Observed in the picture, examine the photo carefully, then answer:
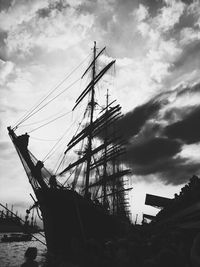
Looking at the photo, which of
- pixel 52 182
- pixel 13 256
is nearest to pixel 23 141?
pixel 52 182

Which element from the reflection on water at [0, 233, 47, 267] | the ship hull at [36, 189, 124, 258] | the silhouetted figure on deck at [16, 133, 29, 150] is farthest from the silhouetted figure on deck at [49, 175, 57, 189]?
the reflection on water at [0, 233, 47, 267]

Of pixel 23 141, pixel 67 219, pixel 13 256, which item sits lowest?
pixel 13 256

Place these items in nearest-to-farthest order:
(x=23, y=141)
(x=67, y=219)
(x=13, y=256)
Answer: (x=67, y=219) → (x=23, y=141) → (x=13, y=256)

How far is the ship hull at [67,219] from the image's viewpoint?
1584 centimetres

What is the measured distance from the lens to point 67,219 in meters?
16.3

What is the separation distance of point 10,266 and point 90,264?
17235 millimetres

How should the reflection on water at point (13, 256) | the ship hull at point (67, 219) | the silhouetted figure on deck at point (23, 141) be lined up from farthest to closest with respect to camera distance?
the reflection on water at point (13, 256)
the silhouetted figure on deck at point (23, 141)
the ship hull at point (67, 219)

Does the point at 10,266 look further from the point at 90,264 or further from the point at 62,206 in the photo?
the point at 90,264

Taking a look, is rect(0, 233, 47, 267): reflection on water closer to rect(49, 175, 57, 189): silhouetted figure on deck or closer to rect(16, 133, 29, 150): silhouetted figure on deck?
rect(49, 175, 57, 189): silhouetted figure on deck

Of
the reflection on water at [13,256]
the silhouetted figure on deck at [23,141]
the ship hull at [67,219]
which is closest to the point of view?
the ship hull at [67,219]

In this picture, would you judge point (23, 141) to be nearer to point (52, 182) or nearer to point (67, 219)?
point (52, 182)

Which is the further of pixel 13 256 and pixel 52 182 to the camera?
pixel 13 256

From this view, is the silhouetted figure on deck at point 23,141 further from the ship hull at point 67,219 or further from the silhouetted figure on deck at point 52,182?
the ship hull at point 67,219

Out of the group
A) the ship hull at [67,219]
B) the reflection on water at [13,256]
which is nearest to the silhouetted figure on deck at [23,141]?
the ship hull at [67,219]
